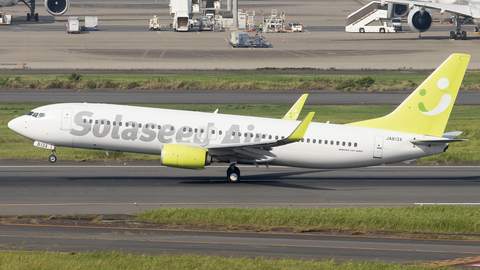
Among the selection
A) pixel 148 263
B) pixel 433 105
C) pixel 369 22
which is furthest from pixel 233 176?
pixel 369 22

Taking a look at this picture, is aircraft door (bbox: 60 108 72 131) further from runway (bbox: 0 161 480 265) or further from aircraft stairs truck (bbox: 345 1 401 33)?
aircraft stairs truck (bbox: 345 1 401 33)

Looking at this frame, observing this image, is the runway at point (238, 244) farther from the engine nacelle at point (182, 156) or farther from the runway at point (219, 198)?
the engine nacelle at point (182, 156)

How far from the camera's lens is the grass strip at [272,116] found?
42.7 metres

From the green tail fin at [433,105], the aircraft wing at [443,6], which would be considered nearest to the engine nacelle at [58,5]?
the aircraft wing at [443,6]

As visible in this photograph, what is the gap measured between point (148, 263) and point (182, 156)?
12.6 metres

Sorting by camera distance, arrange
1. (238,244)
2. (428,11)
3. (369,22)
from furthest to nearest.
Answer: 1. (369,22)
2. (428,11)
3. (238,244)

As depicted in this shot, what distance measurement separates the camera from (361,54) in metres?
102

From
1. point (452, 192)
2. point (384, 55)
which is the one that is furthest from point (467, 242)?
point (384, 55)

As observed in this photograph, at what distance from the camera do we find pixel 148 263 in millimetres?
19844

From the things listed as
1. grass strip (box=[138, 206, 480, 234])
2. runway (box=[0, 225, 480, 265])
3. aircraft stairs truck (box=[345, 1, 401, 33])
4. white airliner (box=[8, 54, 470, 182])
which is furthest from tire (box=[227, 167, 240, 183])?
aircraft stairs truck (box=[345, 1, 401, 33])

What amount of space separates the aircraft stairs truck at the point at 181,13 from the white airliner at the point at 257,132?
3700 inches

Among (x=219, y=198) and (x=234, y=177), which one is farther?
(x=234, y=177)

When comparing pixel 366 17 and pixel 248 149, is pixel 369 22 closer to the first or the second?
pixel 366 17

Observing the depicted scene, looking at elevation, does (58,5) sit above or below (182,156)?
above
